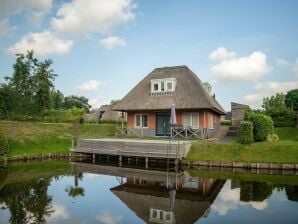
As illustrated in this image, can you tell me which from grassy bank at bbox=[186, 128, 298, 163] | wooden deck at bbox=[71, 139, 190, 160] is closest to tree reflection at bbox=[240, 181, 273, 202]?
grassy bank at bbox=[186, 128, 298, 163]

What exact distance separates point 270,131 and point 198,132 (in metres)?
6.89

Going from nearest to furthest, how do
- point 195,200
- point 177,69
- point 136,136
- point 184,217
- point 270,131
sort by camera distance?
point 184,217 → point 195,200 → point 270,131 → point 136,136 → point 177,69

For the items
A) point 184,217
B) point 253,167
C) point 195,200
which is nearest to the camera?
point 184,217

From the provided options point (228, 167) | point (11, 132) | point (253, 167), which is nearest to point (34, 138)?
point (11, 132)

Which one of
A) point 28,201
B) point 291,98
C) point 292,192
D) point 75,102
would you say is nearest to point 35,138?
point 28,201

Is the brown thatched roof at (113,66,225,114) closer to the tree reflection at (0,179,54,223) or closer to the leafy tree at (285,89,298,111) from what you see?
the tree reflection at (0,179,54,223)

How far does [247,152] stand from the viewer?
61.7 ft

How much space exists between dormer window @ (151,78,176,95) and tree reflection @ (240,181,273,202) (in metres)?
15.5

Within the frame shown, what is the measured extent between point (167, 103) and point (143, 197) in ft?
51.8

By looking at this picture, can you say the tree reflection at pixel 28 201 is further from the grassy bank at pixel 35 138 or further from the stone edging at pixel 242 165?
the stone edging at pixel 242 165

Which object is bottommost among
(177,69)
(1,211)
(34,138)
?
(1,211)

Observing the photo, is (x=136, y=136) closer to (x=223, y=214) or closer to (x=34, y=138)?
(x=34, y=138)

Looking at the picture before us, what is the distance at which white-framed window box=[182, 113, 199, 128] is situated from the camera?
27.1 meters

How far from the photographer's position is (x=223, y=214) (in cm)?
1002
